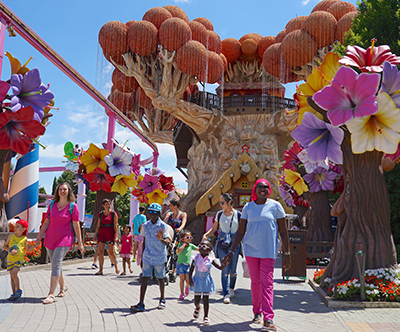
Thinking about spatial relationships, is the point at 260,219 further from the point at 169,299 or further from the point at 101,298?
the point at 101,298

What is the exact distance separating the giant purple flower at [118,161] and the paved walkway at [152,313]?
266 inches

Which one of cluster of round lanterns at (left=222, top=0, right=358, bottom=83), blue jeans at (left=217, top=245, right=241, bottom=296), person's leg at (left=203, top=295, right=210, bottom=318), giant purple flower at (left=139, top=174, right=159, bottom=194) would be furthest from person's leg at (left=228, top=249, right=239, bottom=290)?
→ cluster of round lanterns at (left=222, top=0, right=358, bottom=83)

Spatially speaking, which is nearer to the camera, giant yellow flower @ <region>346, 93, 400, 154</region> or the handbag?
giant yellow flower @ <region>346, 93, 400, 154</region>

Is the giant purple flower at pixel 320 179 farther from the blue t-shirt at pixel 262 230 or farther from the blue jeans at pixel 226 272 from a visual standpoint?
the blue t-shirt at pixel 262 230

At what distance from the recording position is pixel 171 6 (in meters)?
31.2

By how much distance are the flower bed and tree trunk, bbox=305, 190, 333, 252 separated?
700 centimetres

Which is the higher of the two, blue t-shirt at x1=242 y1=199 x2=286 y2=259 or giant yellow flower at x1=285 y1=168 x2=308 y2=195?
giant yellow flower at x1=285 y1=168 x2=308 y2=195

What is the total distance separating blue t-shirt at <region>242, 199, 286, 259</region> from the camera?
16.3 feet

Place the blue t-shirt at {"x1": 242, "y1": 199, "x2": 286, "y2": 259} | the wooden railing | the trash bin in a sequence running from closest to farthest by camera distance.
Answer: the blue t-shirt at {"x1": 242, "y1": 199, "x2": 286, "y2": 259}, the trash bin, the wooden railing

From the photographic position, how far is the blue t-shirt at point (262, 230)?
496cm

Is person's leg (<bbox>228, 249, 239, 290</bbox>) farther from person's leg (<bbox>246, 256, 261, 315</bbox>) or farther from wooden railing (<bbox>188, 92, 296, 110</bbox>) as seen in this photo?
wooden railing (<bbox>188, 92, 296, 110</bbox>)

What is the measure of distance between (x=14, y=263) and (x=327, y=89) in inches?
230

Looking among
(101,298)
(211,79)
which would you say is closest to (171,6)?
(211,79)

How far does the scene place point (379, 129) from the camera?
657cm
